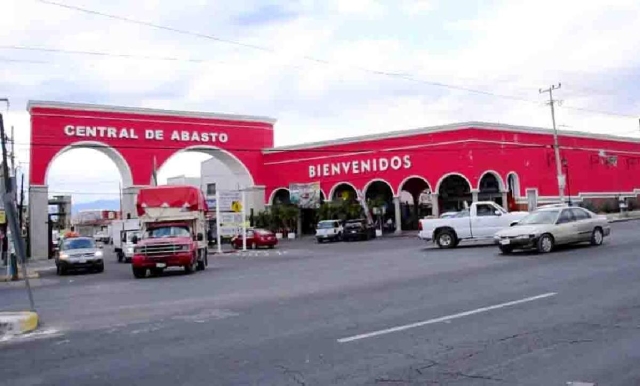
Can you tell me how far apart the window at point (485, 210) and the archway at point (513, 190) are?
2334cm

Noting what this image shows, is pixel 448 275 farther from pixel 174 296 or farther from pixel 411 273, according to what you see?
pixel 174 296

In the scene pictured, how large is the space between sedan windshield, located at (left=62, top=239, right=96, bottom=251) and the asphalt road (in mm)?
14097

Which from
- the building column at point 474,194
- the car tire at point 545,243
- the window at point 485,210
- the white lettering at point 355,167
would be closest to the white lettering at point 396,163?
the white lettering at point 355,167

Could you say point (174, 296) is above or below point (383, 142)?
below

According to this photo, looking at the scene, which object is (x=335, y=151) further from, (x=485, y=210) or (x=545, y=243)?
(x=545, y=243)

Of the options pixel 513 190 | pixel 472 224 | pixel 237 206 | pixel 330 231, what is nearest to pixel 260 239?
pixel 237 206

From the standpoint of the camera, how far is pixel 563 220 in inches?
880

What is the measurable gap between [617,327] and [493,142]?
4227cm

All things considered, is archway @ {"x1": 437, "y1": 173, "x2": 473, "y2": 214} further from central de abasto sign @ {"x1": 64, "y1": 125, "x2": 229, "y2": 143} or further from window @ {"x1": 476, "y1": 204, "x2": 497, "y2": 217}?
window @ {"x1": 476, "y1": 204, "x2": 497, "y2": 217}

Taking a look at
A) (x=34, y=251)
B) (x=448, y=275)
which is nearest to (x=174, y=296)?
(x=448, y=275)

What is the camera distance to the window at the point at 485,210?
92.2ft

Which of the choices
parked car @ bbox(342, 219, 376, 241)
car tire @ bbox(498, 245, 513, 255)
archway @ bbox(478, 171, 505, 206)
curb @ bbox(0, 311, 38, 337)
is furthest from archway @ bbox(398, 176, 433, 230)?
curb @ bbox(0, 311, 38, 337)

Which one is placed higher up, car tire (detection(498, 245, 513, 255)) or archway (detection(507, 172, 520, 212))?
archway (detection(507, 172, 520, 212))

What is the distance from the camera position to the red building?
4875cm
